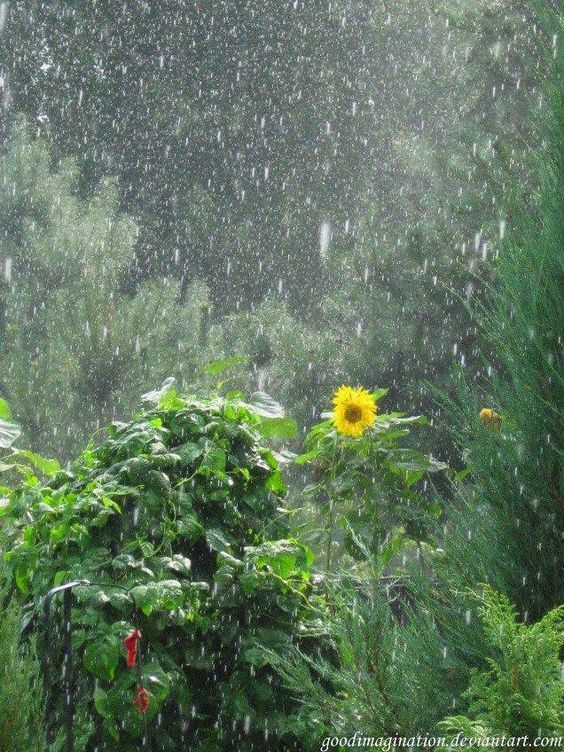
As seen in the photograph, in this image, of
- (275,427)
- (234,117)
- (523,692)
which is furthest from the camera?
(234,117)

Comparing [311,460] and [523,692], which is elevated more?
[523,692]

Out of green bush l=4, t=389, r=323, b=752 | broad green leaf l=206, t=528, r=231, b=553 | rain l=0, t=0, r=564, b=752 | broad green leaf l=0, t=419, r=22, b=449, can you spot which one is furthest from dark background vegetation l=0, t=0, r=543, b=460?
broad green leaf l=206, t=528, r=231, b=553

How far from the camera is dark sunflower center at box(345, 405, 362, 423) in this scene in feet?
7.98

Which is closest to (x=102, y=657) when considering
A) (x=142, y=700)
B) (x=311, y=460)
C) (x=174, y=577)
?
(x=142, y=700)

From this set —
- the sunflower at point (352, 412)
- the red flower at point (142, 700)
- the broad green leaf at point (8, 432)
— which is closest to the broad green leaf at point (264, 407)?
the sunflower at point (352, 412)

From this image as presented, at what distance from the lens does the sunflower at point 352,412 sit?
243 centimetres

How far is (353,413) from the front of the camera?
2441 millimetres

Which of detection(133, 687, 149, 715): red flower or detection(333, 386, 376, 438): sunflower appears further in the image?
detection(333, 386, 376, 438): sunflower

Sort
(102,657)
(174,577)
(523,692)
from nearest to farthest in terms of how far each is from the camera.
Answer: (523,692) < (102,657) < (174,577)

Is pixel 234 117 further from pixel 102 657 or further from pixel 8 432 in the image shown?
pixel 102 657

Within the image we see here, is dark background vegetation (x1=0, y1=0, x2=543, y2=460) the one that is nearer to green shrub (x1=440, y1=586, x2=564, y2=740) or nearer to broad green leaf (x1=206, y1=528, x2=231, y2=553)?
broad green leaf (x1=206, y1=528, x2=231, y2=553)

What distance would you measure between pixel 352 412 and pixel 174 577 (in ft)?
2.18

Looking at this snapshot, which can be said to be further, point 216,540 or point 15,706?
point 216,540

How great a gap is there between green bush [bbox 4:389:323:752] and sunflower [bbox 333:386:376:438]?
254 mm
